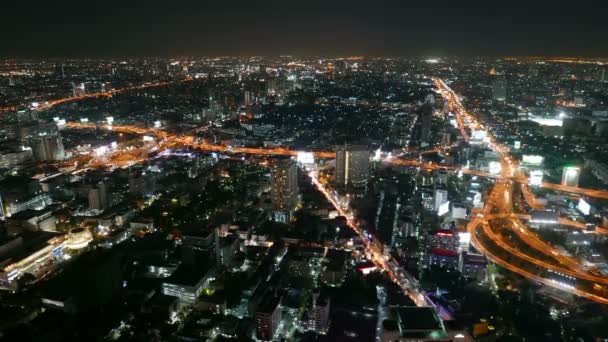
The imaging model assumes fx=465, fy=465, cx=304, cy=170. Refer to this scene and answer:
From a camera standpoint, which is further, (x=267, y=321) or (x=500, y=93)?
(x=500, y=93)

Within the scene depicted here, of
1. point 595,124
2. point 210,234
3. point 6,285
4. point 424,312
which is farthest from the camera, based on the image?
point 595,124

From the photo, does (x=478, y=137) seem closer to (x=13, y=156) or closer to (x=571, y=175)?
(x=571, y=175)

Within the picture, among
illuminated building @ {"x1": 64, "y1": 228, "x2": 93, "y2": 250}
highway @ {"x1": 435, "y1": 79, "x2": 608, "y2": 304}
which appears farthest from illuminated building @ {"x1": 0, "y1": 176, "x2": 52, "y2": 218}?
highway @ {"x1": 435, "y1": 79, "x2": 608, "y2": 304}

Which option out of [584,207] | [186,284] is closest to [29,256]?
[186,284]

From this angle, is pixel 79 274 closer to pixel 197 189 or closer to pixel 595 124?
pixel 197 189

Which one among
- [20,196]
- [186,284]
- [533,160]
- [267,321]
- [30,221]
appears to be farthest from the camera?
[533,160]

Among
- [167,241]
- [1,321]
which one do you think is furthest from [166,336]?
[167,241]

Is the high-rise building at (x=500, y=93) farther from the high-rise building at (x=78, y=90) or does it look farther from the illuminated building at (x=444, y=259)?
the high-rise building at (x=78, y=90)
